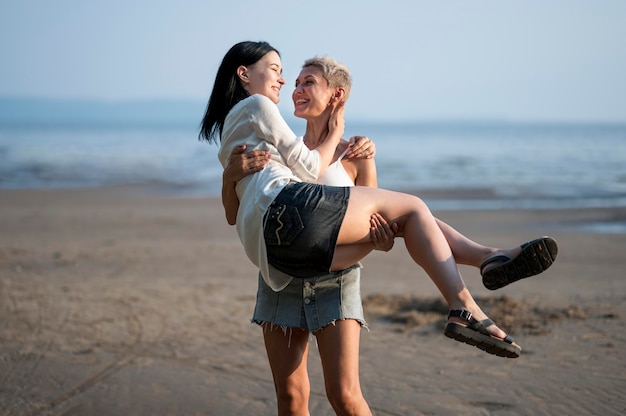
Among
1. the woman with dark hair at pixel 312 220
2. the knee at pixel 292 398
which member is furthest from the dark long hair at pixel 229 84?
the knee at pixel 292 398

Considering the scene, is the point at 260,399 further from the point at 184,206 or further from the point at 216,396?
the point at 184,206

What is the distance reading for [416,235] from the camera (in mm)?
3135

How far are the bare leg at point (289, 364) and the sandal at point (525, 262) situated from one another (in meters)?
0.94

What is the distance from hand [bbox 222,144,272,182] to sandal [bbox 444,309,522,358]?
103 cm

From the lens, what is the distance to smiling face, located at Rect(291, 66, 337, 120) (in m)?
3.51

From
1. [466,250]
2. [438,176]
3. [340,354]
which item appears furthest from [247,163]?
[438,176]

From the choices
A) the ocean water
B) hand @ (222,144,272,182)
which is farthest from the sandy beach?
the ocean water

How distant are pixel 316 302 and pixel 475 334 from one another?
0.72m

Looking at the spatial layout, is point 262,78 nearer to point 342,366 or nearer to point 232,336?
point 342,366

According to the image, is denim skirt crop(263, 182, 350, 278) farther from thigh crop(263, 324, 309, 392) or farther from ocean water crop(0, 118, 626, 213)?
ocean water crop(0, 118, 626, 213)

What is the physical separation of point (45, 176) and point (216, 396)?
21.8 m

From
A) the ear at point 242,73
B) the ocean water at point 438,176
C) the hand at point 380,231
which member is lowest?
the ocean water at point 438,176

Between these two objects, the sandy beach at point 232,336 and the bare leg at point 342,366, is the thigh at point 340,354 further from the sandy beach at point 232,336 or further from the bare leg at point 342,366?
the sandy beach at point 232,336

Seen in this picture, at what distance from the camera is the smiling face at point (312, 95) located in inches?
138
